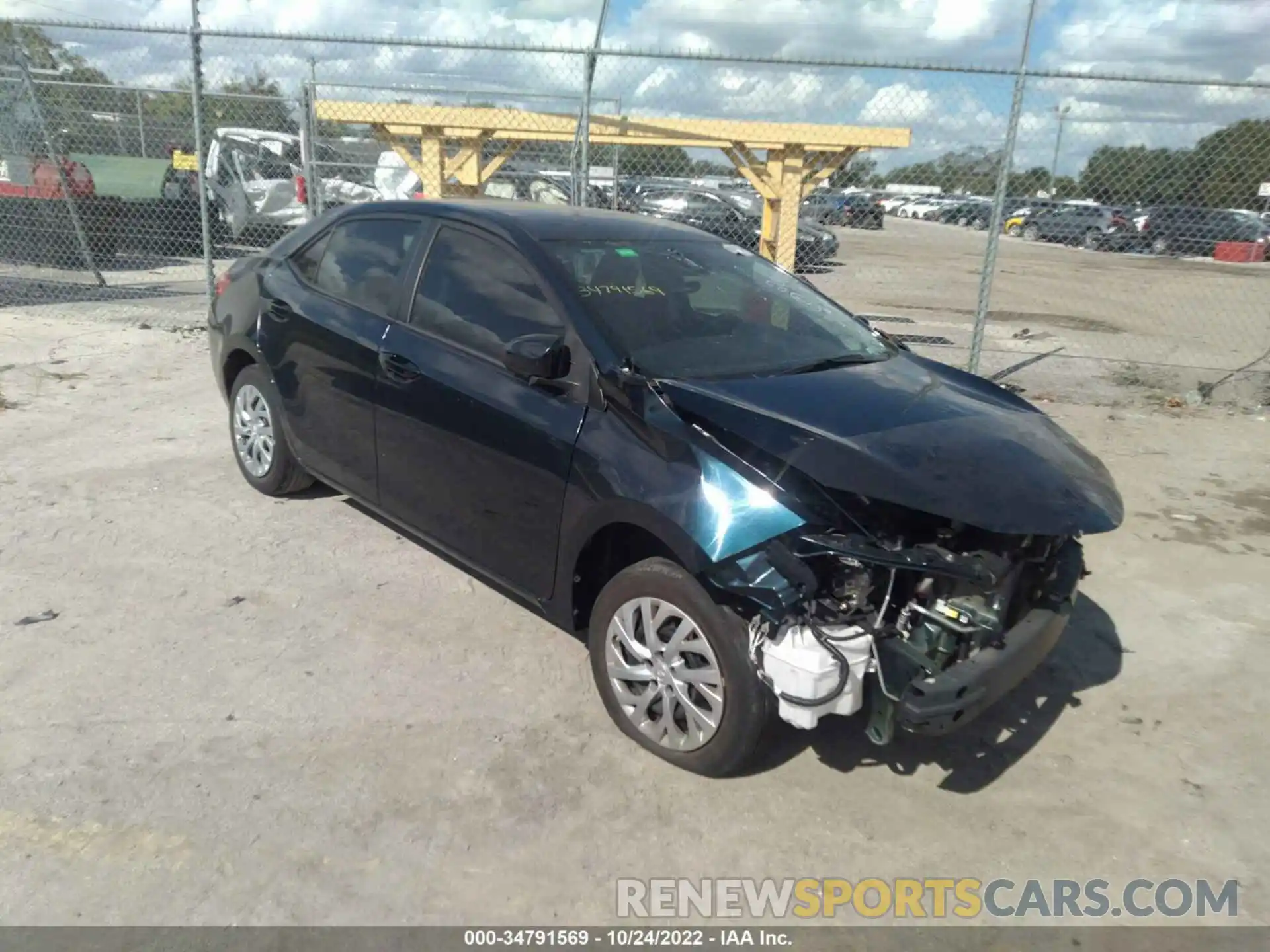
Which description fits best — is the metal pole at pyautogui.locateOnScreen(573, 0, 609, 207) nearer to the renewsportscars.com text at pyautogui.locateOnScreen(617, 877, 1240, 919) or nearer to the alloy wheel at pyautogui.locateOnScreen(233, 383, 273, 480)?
the alloy wheel at pyautogui.locateOnScreen(233, 383, 273, 480)

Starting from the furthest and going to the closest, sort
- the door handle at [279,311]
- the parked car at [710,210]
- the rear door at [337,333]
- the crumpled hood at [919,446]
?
the parked car at [710,210] → the door handle at [279,311] → the rear door at [337,333] → the crumpled hood at [919,446]

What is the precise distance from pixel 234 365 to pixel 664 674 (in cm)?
340

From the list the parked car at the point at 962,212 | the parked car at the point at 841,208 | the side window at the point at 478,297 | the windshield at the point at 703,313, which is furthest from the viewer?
the parked car at the point at 841,208

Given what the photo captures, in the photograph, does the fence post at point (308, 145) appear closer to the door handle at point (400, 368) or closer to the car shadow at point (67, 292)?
the car shadow at point (67, 292)

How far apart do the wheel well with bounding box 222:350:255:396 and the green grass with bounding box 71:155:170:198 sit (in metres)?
10.3

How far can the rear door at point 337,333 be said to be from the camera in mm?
4305

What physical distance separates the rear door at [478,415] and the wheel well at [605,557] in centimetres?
13

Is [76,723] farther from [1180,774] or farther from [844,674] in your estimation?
[1180,774]

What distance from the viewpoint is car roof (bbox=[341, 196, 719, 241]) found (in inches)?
158

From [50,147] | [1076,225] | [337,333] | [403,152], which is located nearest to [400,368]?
[337,333]

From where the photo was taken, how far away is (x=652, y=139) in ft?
29.8

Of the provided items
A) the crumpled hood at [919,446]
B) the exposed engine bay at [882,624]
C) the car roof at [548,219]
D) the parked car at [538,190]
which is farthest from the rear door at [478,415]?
the parked car at [538,190]

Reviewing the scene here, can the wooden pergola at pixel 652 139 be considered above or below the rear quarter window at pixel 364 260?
above

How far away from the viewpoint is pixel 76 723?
3314 mm
